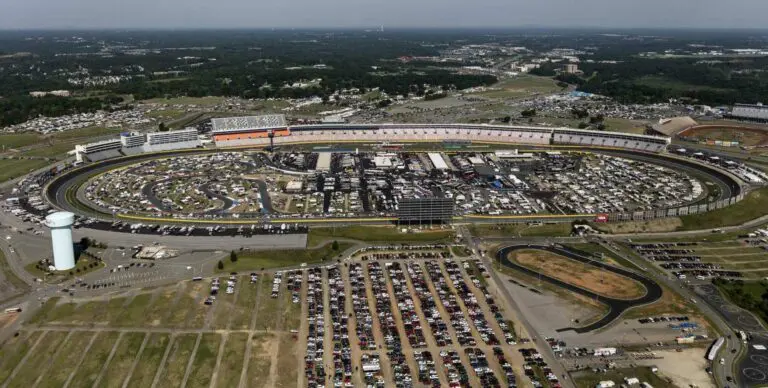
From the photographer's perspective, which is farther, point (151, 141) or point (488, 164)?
point (151, 141)

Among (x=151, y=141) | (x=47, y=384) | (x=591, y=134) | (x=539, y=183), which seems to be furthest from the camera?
(x=591, y=134)

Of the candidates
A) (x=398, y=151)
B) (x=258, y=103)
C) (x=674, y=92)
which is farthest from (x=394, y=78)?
(x=398, y=151)

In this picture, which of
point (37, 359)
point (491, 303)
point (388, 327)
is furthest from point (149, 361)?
point (491, 303)

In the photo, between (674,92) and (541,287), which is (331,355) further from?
(674,92)

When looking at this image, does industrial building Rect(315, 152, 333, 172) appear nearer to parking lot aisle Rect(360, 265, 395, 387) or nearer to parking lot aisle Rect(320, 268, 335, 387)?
parking lot aisle Rect(360, 265, 395, 387)

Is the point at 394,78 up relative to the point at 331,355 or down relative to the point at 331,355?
up

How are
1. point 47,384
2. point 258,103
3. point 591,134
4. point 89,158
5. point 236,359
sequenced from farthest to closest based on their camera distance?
point 258,103 → point 591,134 → point 89,158 → point 236,359 → point 47,384

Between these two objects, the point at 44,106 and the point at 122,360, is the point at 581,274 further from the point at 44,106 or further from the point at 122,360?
the point at 44,106
